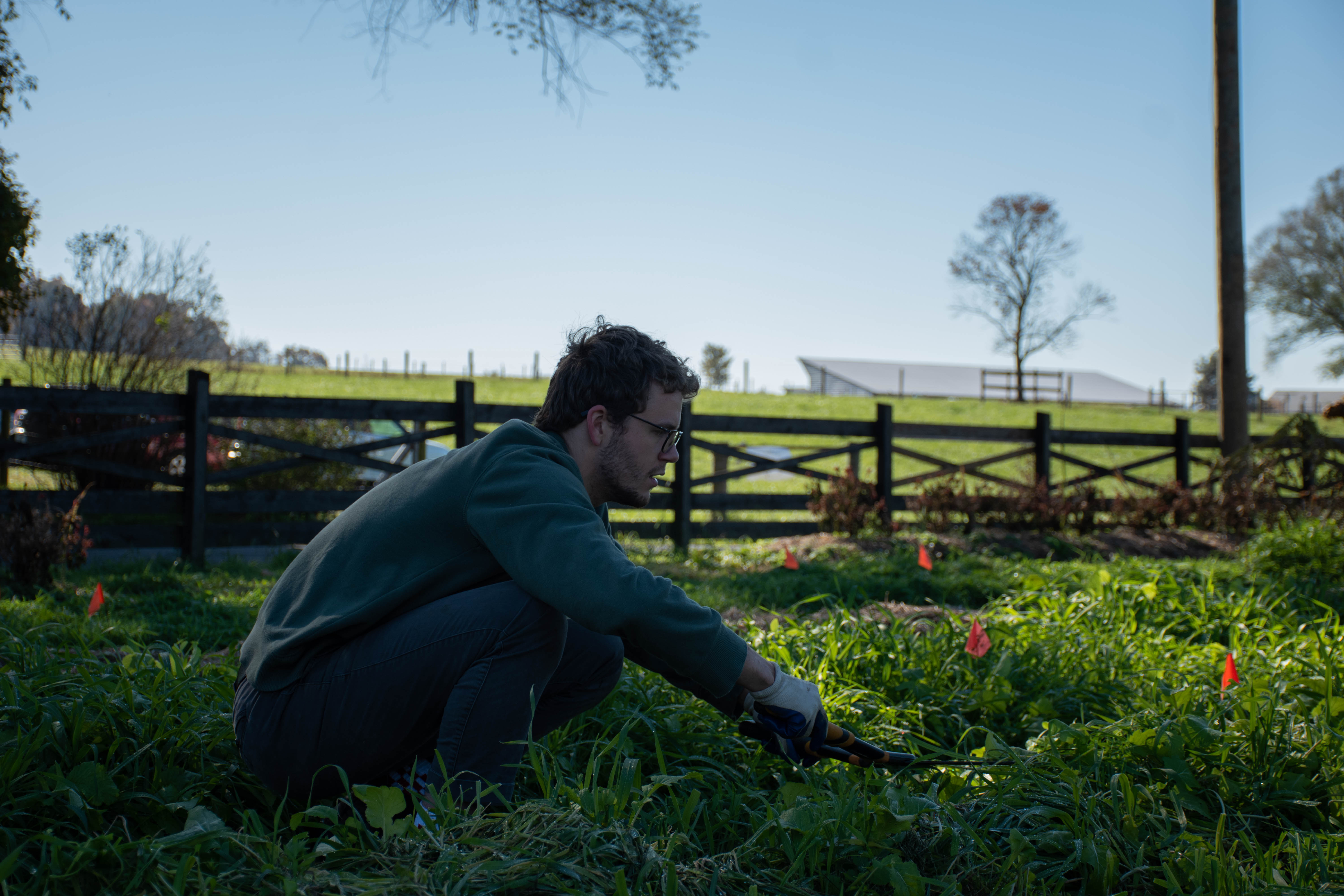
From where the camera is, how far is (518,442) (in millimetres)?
1782

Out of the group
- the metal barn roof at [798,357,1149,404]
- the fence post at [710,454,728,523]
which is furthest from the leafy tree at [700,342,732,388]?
the fence post at [710,454,728,523]

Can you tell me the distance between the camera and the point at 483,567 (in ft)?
5.92

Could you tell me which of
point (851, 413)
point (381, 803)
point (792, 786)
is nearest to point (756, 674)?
point (792, 786)

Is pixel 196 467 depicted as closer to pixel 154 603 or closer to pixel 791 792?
pixel 154 603

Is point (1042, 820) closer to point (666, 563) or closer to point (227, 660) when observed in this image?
point (227, 660)

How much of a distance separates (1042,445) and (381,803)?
903 cm

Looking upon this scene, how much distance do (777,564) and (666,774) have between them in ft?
15.7

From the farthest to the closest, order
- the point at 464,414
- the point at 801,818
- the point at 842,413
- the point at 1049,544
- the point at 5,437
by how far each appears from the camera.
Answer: the point at 842,413 → the point at 464,414 → the point at 1049,544 → the point at 5,437 → the point at 801,818

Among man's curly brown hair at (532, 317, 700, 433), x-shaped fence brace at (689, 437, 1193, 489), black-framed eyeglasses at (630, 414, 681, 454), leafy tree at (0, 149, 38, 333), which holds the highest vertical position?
leafy tree at (0, 149, 38, 333)

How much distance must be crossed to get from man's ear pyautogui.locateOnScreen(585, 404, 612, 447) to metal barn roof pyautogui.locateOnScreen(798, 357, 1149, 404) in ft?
118

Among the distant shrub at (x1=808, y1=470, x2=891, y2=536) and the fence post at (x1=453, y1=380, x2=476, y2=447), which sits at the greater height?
the fence post at (x1=453, y1=380, x2=476, y2=447)

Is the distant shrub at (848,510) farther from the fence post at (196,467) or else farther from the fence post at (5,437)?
the fence post at (5,437)

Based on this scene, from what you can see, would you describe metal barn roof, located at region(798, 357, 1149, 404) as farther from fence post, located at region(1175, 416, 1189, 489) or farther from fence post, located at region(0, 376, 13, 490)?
fence post, located at region(0, 376, 13, 490)

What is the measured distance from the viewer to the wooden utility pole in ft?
29.2
